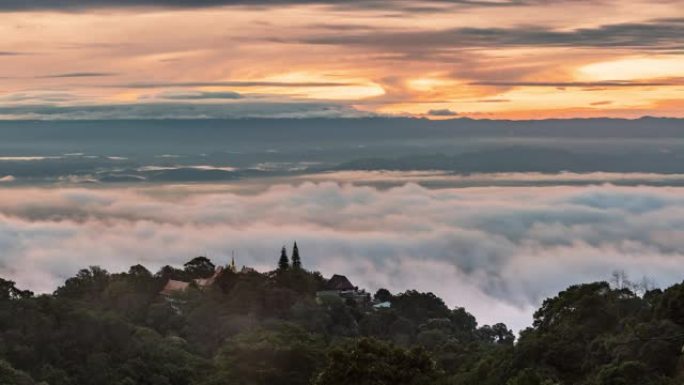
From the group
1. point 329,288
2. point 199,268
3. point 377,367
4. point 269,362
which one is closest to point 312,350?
point 269,362

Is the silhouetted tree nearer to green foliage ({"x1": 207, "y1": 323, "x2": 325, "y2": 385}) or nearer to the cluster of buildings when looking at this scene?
the cluster of buildings

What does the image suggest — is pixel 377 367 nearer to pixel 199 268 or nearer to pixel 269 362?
pixel 269 362

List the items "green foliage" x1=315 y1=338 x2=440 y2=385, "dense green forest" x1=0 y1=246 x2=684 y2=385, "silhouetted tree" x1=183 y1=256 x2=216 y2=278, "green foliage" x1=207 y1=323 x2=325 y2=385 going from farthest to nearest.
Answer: "silhouetted tree" x1=183 y1=256 x2=216 y2=278, "green foliage" x1=207 y1=323 x2=325 y2=385, "dense green forest" x1=0 y1=246 x2=684 y2=385, "green foliage" x1=315 y1=338 x2=440 y2=385

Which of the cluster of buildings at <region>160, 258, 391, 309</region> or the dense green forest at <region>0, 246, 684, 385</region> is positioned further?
the cluster of buildings at <region>160, 258, 391, 309</region>

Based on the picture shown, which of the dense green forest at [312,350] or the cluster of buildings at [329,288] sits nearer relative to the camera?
the dense green forest at [312,350]

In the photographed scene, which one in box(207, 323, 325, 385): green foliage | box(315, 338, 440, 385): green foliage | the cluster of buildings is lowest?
box(315, 338, 440, 385): green foliage

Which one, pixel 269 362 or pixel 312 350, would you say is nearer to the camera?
pixel 269 362

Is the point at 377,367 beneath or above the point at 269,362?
beneath

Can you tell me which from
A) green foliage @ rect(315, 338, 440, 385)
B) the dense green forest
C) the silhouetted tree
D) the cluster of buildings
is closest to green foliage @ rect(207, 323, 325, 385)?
the dense green forest

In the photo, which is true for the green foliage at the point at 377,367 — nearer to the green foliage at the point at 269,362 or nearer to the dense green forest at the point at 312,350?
the dense green forest at the point at 312,350

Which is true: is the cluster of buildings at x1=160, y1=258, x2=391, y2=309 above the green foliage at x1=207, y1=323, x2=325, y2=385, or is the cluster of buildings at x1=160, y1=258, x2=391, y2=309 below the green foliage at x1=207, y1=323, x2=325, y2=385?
above

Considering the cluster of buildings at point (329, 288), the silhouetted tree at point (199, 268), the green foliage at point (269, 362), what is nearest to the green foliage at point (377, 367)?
the green foliage at point (269, 362)
